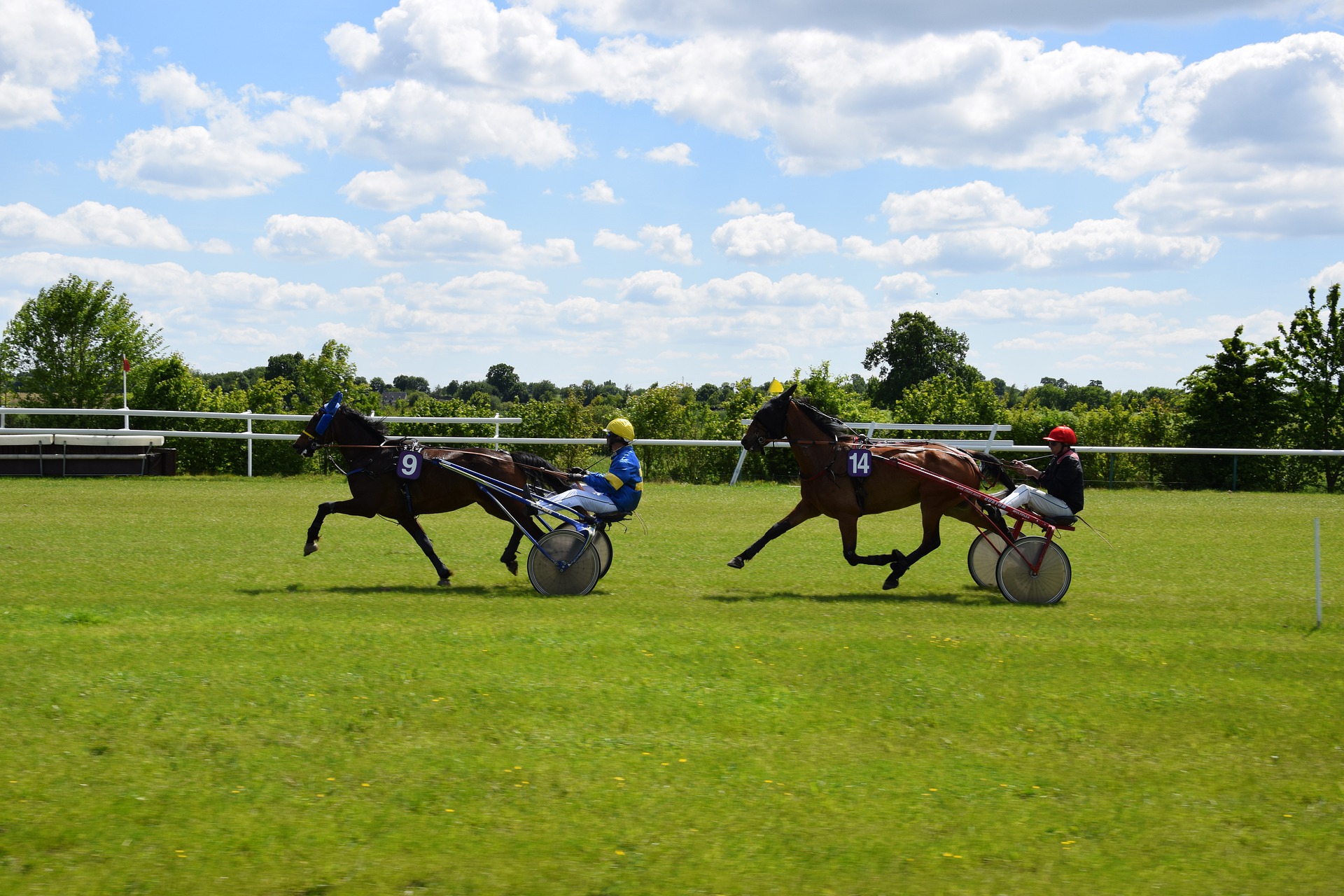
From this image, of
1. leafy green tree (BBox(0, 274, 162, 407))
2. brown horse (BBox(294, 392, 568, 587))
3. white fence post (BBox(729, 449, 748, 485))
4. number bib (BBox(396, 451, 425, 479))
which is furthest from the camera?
leafy green tree (BBox(0, 274, 162, 407))

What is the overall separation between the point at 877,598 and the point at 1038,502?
1.73 meters

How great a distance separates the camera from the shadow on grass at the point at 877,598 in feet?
33.5

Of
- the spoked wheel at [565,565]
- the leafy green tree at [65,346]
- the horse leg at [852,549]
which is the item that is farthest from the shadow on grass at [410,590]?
the leafy green tree at [65,346]

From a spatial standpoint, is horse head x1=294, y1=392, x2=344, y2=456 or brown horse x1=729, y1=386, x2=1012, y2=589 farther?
horse head x1=294, y1=392, x2=344, y2=456

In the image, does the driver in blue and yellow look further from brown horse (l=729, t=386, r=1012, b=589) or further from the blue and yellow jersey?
brown horse (l=729, t=386, r=1012, b=589)

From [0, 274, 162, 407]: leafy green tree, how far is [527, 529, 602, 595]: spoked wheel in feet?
145

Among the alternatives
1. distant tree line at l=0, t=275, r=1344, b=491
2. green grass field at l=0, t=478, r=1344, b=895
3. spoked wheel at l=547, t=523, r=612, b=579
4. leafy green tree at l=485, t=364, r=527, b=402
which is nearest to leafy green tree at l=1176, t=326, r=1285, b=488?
distant tree line at l=0, t=275, r=1344, b=491

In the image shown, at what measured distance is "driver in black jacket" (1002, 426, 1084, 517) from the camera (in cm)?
1045

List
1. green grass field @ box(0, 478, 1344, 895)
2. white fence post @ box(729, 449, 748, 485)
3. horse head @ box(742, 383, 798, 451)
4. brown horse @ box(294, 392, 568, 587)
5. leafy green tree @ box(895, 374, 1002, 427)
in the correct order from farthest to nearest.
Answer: leafy green tree @ box(895, 374, 1002, 427) < white fence post @ box(729, 449, 748, 485) < horse head @ box(742, 383, 798, 451) < brown horse @ box(294, 392, 568, 587) < green grass field @ box(0, 478, 1344, 895)

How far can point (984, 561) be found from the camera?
1126 centimetres

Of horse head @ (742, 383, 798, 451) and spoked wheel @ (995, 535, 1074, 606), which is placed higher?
horse head @ (742, 383, 798, 451)

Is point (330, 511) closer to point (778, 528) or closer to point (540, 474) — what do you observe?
point (540, 474)

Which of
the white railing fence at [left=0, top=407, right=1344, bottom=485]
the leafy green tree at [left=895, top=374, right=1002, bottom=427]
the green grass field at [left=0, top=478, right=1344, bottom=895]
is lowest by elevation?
the green grass field at [left=0, top=478, right=1344, bottom=895]

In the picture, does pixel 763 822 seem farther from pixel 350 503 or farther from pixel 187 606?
pixel 350 503
